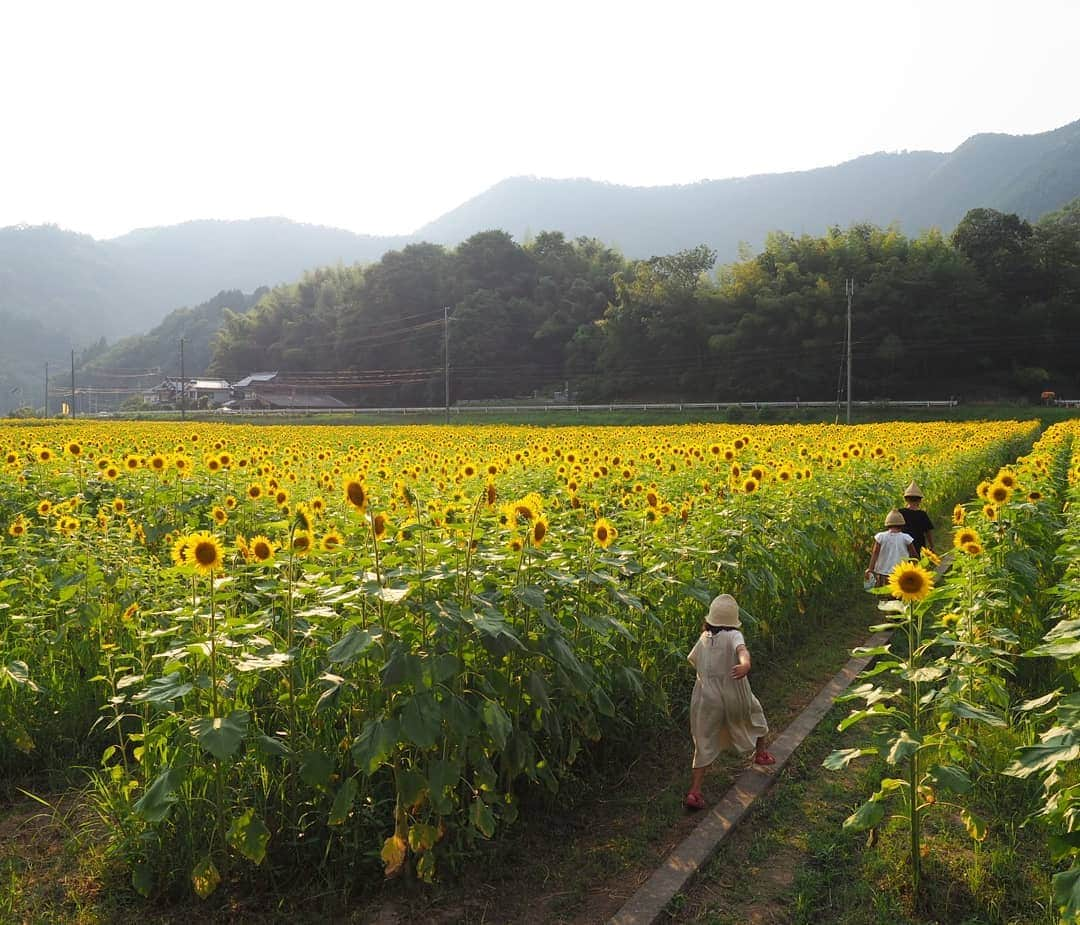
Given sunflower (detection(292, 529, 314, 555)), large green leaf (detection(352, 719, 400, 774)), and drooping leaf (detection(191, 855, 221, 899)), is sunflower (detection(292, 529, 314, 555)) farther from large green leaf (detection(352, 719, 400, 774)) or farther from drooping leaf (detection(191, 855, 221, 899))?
drooping leaf (detection(191, 855, 221, 899))

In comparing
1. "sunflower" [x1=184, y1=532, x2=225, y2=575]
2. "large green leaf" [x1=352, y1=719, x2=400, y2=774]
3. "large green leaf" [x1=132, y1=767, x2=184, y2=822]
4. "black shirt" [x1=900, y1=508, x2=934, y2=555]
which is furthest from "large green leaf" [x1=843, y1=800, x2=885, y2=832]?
"black shirt" [x1=900, y1=508, x2=934, y2=555]

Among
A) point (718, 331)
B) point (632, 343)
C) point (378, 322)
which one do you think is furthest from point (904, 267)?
point (378, 322)

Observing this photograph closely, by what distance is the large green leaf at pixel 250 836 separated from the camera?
2936 mm

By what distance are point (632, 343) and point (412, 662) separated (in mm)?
60282

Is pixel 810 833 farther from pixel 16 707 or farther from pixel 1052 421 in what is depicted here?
pixel 1052 421

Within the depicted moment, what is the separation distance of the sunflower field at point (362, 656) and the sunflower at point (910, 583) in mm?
1180

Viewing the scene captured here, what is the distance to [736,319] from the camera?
57125mm

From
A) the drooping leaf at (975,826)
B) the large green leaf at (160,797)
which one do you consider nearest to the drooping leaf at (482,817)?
the large green leaf at (160,797)

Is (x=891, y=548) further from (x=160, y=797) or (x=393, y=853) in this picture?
(x=160, y=797)

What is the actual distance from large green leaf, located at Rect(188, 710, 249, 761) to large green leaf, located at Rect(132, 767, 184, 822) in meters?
0.15

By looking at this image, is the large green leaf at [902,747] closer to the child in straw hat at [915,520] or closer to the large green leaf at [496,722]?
the large green leaf at [496,722]

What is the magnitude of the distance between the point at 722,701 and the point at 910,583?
1.25m

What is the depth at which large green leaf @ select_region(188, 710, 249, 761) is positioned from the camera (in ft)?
9.01

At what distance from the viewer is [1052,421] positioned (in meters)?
35.5
